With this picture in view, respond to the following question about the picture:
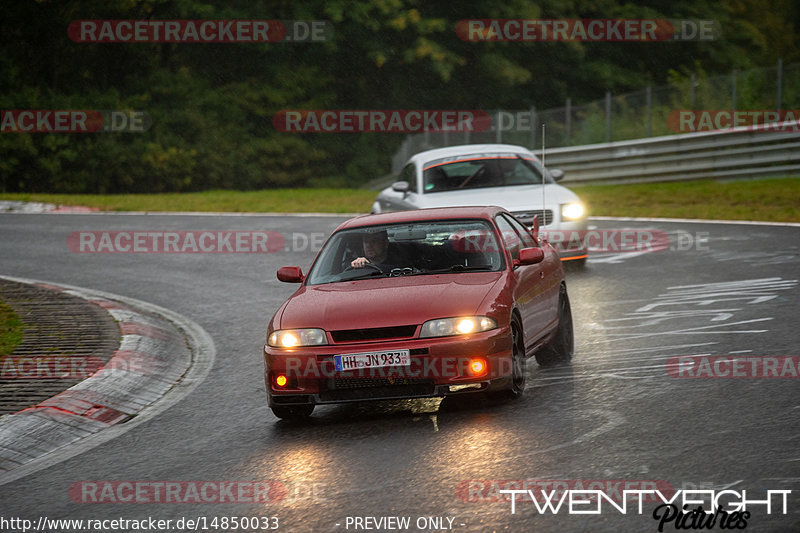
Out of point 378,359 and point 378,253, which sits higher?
point 378,253

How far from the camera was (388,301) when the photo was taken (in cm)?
778

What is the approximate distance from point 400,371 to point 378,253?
163 centimetres

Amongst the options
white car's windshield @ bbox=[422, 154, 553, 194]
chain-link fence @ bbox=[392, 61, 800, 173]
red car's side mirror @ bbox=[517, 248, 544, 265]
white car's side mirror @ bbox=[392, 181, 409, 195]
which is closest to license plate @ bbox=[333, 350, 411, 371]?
red car's side mirror @ bbox=[517, 248, 544, 265]

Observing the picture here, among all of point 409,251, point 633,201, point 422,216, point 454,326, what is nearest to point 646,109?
point 633,201

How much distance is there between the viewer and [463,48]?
2010 inches

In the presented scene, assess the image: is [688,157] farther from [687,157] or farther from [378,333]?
[378,333]

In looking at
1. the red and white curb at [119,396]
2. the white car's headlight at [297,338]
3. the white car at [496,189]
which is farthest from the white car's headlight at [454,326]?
the white car at [496,189]

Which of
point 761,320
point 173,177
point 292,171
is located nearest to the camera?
point 761,320

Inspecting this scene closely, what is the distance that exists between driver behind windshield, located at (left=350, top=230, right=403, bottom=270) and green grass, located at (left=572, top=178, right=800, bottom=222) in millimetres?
13916

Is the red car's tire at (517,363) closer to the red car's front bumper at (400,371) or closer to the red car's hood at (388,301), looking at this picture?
the red car's front bumper at (400,371)

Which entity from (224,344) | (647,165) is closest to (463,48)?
(647,165)

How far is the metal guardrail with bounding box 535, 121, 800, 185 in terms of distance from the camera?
88.1ft

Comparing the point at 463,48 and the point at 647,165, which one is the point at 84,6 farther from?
the point at 647,165

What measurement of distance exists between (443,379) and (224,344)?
14.3ft
